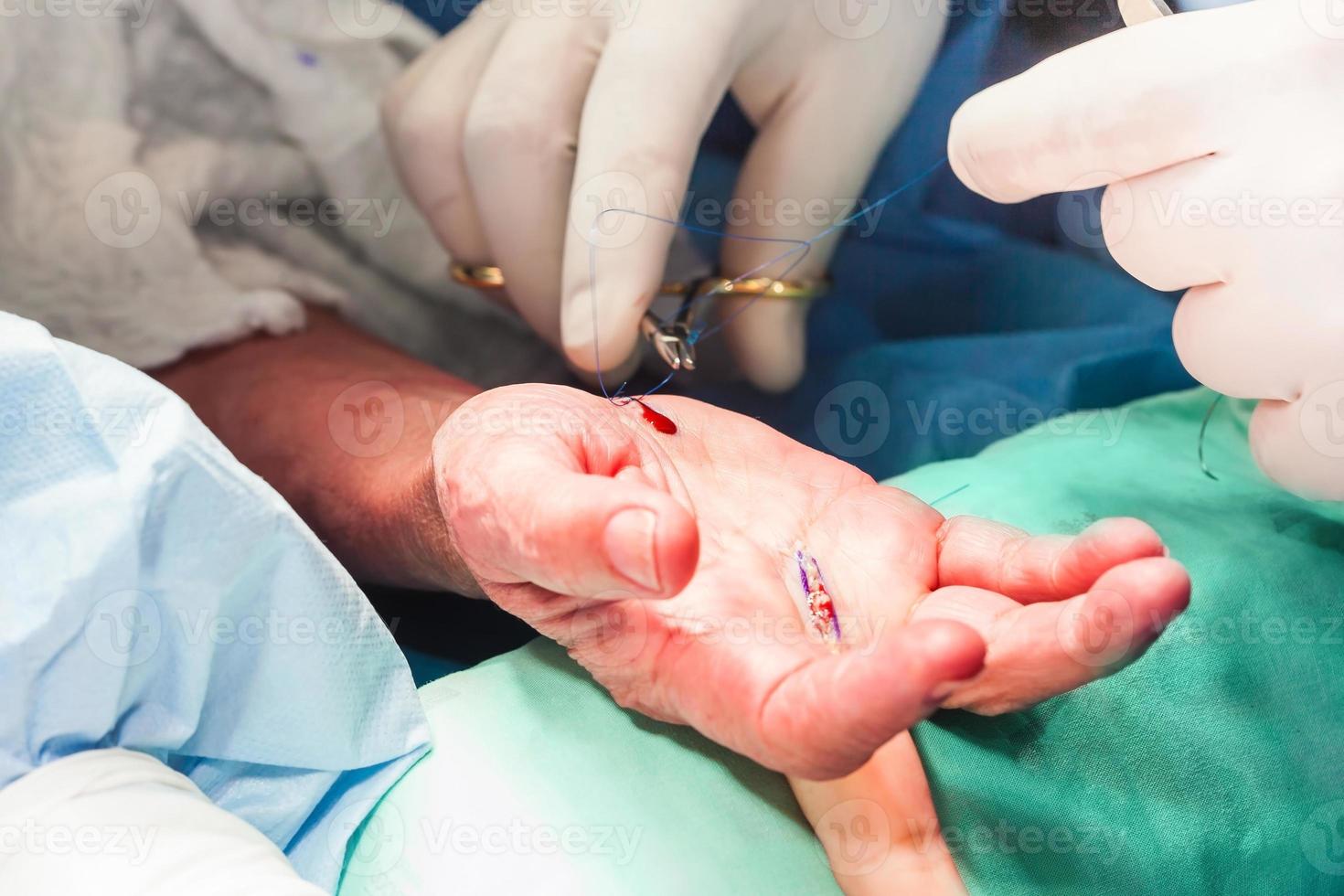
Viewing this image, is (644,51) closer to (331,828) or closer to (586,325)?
(586,325)

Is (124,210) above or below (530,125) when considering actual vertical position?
below

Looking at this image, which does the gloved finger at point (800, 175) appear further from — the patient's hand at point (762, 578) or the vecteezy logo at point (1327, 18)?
the vecteezy logo at point (1327, 18)

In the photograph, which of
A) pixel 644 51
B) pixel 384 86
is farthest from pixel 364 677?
pixel 384 86

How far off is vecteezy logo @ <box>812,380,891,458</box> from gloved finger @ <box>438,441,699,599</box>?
0.64 meters

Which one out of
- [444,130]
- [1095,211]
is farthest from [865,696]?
[1095,211]

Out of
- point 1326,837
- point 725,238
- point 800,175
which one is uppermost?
point 800,175

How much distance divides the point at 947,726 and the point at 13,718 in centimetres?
71

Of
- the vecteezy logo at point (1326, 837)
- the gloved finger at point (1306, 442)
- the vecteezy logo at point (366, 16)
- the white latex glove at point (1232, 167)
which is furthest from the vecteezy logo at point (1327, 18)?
the vecteezy logo at point (366, 16)

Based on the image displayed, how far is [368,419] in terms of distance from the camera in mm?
1304

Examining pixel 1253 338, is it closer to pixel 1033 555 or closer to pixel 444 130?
pixel 1033 555

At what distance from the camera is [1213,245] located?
95 cm

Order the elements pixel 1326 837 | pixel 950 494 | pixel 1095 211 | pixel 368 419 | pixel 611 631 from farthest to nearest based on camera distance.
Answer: pixel 1095 211, pixel 368 419, pixel 950 494, pixel 1326 837, pixel 611 631

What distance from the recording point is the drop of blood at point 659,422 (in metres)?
1.01

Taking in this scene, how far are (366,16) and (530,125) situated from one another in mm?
522
